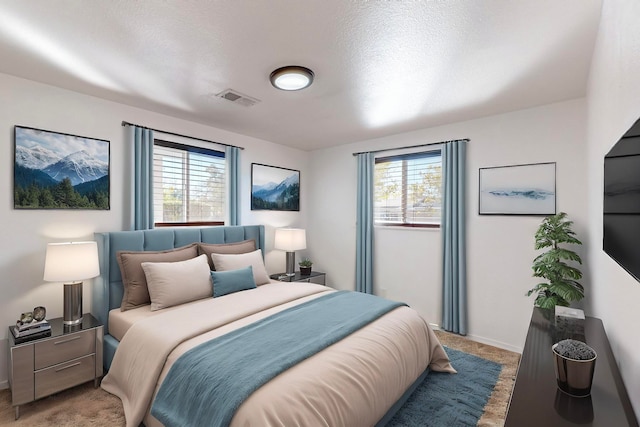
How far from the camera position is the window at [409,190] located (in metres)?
3.86

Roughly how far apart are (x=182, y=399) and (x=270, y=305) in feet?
3.53

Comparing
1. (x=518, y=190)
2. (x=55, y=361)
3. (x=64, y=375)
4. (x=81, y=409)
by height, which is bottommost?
(x=81, y=409)

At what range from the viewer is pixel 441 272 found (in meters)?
3.69

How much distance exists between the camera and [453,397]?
7.66 ft

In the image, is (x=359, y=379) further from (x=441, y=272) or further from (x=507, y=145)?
(x=507, y=145)

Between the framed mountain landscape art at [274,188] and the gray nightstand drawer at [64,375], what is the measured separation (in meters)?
2.46

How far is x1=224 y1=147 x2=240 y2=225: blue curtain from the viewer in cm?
396

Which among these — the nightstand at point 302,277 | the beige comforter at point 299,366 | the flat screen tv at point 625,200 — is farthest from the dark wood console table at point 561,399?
the nightstand at point 302,277

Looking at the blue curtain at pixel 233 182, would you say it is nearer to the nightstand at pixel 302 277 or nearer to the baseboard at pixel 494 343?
the nightstand at pixel 302 277

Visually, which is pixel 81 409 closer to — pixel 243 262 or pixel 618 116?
pixel 243 262

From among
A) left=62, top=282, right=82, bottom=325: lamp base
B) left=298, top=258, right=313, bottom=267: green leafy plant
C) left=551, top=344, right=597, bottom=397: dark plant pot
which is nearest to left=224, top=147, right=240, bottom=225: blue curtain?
left=298, top=258, right=313, bottom=267: green leafy plant

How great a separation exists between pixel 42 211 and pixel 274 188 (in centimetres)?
265

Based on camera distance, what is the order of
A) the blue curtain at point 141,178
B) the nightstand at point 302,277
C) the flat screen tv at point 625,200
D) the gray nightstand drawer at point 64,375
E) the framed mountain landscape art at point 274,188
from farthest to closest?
the framed mountain landscape art at point 274,188 → the nightstand at point 302,277 → the blue curtain at point 141,178 → the gray nightstand drawer at point 64,375 → the flat screen tv at point 625,200

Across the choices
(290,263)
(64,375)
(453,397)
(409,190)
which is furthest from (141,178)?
(453,397)
